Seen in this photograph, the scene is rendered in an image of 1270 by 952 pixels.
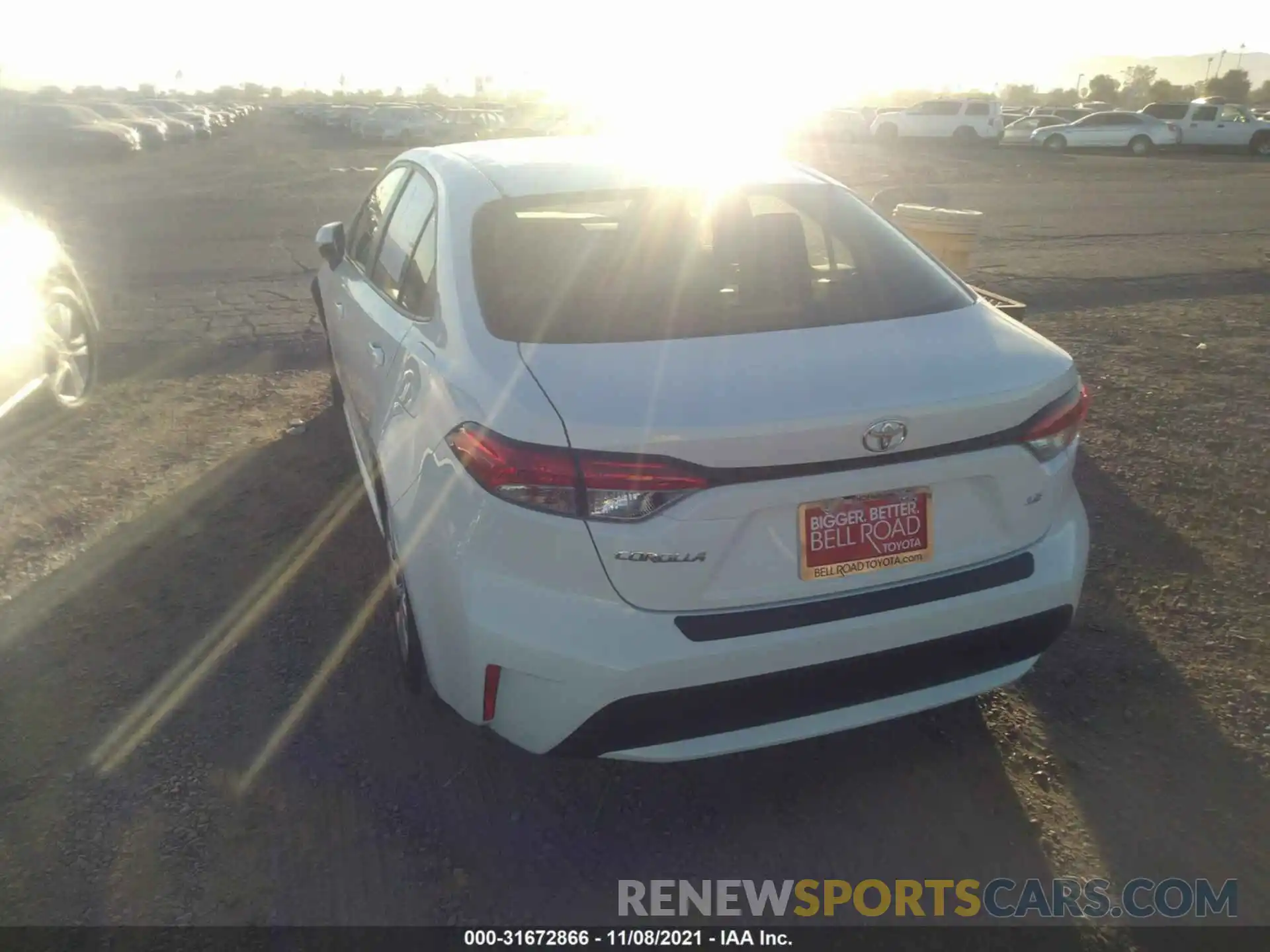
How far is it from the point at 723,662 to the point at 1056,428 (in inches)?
42.2

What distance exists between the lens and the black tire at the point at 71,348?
591 cm

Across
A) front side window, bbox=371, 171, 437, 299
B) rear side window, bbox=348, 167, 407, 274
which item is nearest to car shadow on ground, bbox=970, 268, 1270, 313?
rear side window, bbox=348, 167, 407, 274

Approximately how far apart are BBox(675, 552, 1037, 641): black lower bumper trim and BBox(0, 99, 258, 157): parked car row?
29.7m

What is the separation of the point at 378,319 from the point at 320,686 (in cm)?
132

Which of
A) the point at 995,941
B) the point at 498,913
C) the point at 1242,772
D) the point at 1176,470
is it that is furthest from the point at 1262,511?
the point at 498,913

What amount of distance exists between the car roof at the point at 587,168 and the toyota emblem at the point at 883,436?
1.40 metres

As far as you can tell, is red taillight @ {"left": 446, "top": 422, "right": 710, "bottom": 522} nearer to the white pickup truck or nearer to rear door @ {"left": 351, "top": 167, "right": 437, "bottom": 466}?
rear door @ {"left": 351, "top": 167, "right": 437, "bottom": 466}

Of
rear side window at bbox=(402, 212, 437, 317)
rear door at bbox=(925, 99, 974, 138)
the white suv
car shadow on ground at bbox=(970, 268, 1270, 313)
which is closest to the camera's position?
rear side window at bbox=(402, 212, 437, 317)

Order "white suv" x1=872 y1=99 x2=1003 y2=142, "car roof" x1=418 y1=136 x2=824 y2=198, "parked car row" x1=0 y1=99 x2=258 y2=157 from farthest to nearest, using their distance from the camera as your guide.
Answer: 1. "white suv" x1=872 y1=99 x2=1003 y2=142
2. "parked car row" x1=0 y1=99 x2=258 y2=157
3. "car roof" x1=418 y1=136 x2=824 y2=198

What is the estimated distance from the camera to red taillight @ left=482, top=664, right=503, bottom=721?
2.53m

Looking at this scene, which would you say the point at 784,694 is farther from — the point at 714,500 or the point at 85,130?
the point at 85,130

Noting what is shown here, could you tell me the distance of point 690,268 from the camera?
312 cm

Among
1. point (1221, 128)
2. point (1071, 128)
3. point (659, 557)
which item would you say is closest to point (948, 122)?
point (1071, 128)

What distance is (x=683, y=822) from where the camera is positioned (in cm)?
290
